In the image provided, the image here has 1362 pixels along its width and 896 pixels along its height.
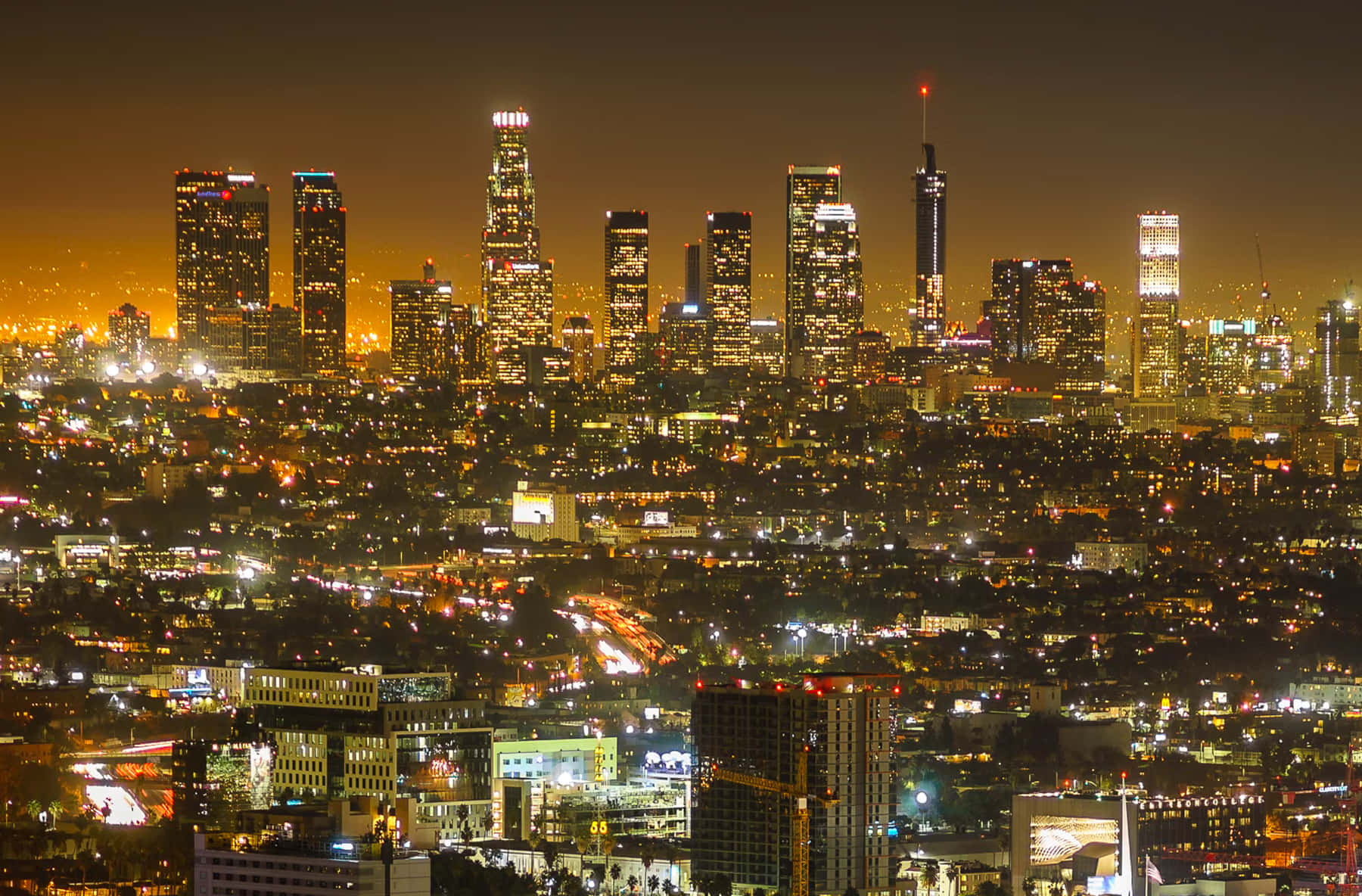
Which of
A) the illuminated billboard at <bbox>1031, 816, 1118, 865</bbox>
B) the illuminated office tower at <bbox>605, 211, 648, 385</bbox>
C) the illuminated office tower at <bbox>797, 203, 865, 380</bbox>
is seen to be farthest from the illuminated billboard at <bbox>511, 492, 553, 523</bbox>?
the illuminated billboard at <bbox>1031, 816, 1118, 865</bbox>

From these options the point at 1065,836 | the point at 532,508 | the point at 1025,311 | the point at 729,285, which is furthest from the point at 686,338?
the point at 1065,836

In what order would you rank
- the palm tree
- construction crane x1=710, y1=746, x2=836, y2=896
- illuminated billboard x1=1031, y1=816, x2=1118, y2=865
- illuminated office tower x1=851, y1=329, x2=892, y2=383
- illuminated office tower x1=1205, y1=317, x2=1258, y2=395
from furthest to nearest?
illuminated office tower x1=1205, y1=317, x2=1258, y2=395, illuminated office tower x1=851, y1=329, x2=892, y2=383, illuminated billboard x1=1031, y1=816, x2=1118, y2=865, the palm tree, construction crane x1=710, y1=746, x2=836, y2=896

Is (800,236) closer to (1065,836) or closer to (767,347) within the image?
(767,347)

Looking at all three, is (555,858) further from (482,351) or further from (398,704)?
(482,351)

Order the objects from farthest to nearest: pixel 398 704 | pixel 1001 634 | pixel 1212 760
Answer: pixel 1001 634, pixel 1212 760, pixel 398 704

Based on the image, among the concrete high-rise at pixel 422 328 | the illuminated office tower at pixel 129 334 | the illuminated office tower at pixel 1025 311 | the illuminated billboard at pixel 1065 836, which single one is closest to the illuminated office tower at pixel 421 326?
the concrete high-rise at pixel 422 328

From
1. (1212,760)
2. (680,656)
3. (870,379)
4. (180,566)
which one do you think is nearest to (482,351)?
(870,379)

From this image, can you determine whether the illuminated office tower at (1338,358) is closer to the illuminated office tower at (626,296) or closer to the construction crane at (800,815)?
the illuminated office tower at (626,296)

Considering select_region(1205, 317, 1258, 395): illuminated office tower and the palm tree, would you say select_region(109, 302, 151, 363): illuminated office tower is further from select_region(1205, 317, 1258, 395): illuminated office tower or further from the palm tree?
the palm tree
